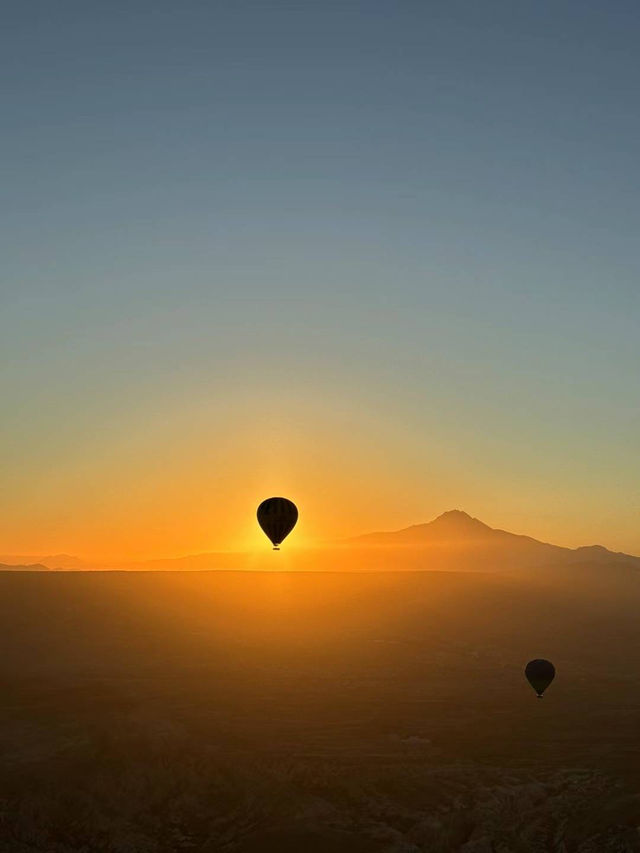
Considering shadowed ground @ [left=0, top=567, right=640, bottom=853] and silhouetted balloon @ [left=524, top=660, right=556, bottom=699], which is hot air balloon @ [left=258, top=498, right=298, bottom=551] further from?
silhouetted balloon @ [left=524, top=660, right=556, bottom=699]

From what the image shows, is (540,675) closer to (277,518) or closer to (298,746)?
(298,746)

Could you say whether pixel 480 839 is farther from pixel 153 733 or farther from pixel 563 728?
pixel 563 728

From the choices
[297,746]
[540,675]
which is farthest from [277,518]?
[540,675]

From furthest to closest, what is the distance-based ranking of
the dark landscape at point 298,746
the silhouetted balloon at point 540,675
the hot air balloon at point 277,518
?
1. the silhouetted balloon at point 540,675
2. the hot air balloon at point 277,518
3. the dark landscape at point 298,746

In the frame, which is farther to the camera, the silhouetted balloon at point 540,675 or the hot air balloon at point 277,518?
the silhouetted balloon at point 540,675

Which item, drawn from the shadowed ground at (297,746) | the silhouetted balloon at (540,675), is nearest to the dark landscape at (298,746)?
the shadowed ground at (297,746)

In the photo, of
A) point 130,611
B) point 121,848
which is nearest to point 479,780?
point 121,848

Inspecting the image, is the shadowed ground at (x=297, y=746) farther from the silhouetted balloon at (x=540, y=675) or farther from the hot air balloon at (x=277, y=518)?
the hot air balloon at (x=277, y=518)

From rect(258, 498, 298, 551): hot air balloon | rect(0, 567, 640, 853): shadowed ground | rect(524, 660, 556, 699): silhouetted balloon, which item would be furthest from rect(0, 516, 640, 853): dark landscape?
rect(258, 498, 298, 551): hot air balloon
